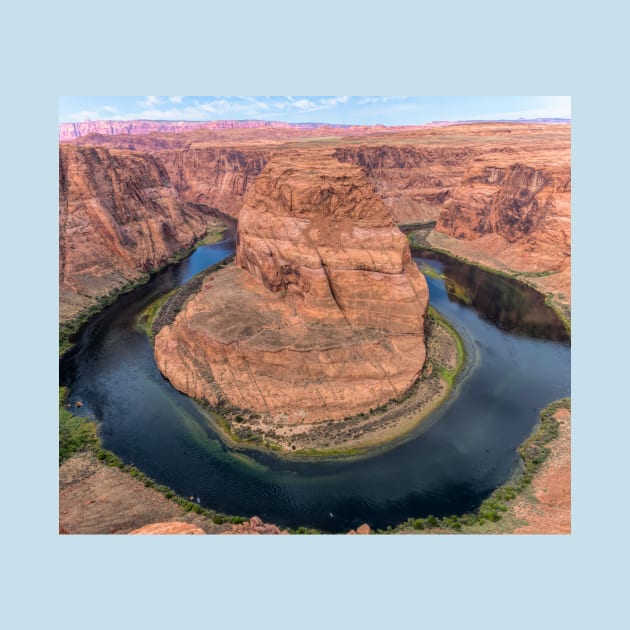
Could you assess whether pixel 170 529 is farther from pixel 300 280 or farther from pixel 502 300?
pixel 502 300

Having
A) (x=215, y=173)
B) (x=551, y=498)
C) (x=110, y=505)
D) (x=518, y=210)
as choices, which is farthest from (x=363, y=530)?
(x=215, y=173)

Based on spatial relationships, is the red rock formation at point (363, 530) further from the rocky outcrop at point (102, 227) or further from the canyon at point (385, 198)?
the rocky outcrop at point (102, 227)

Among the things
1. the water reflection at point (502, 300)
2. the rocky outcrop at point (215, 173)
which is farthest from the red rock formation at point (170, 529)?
the rocky outcrop at point (215, 173)

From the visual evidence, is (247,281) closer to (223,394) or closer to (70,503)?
(223,394)

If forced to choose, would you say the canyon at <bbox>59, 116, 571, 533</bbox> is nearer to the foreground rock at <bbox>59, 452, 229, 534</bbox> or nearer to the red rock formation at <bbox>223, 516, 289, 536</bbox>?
the red rock formation at <bbox>223, 516, 289, 536</bbox>

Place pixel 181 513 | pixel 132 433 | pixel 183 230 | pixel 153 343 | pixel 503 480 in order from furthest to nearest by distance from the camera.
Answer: pixel 183 230 < pixel 153 343 < pixel 132 433 < pixel 503 480 < pixel 181 513

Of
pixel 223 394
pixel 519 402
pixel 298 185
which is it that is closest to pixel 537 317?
pixel 519 402

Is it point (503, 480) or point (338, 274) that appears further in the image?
point (338, 274)

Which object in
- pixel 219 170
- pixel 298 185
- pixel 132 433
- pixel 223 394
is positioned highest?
pixel 219 170
